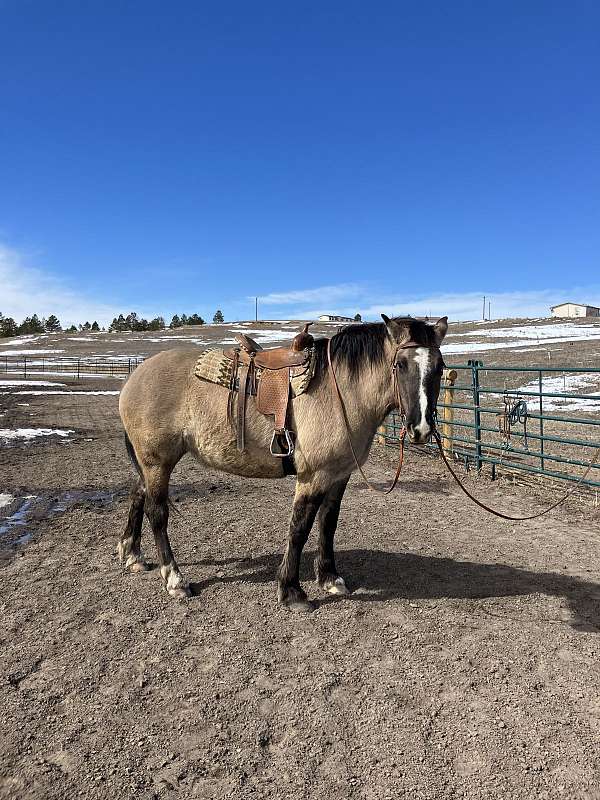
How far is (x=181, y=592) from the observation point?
3.77 meters

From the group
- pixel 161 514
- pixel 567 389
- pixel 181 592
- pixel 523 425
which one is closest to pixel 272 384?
pixel 161 514

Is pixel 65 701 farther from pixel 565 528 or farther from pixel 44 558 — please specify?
pixel 565 528

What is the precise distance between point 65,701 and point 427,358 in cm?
277

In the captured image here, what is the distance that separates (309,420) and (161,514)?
148cm

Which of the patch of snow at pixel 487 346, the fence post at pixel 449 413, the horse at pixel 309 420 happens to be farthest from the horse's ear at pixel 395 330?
the patch of snow at pixel 487 346

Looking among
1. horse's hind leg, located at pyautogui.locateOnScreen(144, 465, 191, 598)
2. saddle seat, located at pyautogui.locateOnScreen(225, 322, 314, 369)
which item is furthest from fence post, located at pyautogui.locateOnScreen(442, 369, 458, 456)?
horse's hind leg, located at pyautogui.locateOnScreen(144, 465, 191, 598)

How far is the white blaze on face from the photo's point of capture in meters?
3.13

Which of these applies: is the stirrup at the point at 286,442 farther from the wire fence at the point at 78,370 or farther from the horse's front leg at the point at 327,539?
the wire fence at the point at 78,370

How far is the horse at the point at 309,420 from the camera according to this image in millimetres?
3293

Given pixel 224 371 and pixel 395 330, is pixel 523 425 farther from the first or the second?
pixel 224 371

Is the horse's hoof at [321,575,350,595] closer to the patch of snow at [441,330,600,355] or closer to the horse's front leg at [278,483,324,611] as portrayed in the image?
the horse's front leg at [278,483,324,611]

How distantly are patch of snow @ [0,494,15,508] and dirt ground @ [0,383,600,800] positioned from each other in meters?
1.08

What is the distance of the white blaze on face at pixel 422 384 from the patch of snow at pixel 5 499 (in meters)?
5.37

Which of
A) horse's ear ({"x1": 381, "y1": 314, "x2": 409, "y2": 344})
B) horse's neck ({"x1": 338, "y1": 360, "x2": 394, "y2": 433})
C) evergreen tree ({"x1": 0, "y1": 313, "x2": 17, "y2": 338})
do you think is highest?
evergreen tree ({"x1": 0, "y1": 313, "x2": 17, "y2": 338})
